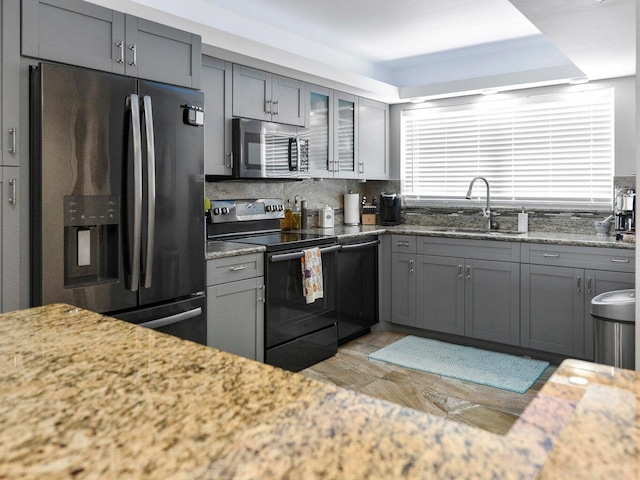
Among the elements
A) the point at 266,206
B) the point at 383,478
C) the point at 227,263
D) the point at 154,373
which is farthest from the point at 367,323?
the point at 383,478

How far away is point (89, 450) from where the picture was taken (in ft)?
2.16

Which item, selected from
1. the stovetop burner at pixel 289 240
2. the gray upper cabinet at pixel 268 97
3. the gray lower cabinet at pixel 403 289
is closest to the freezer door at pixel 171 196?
the stovetop burner at pixel 289 240

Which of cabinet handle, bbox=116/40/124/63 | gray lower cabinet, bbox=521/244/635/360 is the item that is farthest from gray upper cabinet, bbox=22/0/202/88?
gray lower cabinet, bbox=521/244/635/360

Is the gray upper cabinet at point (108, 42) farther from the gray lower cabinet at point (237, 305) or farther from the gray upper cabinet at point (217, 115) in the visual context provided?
the gray lower cabinet at point (237, 305)

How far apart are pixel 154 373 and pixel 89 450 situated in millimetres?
278

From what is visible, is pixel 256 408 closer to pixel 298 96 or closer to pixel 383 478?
pixel 383 478

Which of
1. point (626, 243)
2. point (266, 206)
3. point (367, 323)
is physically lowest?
point (367, 323)

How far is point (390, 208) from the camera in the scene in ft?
17.1

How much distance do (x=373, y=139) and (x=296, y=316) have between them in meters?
2.25

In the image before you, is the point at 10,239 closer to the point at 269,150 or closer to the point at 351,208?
the point at 269,150

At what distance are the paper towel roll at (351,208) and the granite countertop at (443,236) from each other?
139 millimetres

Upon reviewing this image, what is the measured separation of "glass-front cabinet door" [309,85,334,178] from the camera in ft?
14.3

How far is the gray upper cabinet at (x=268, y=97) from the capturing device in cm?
365

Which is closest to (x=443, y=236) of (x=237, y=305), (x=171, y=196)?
(x=237, y=305)
